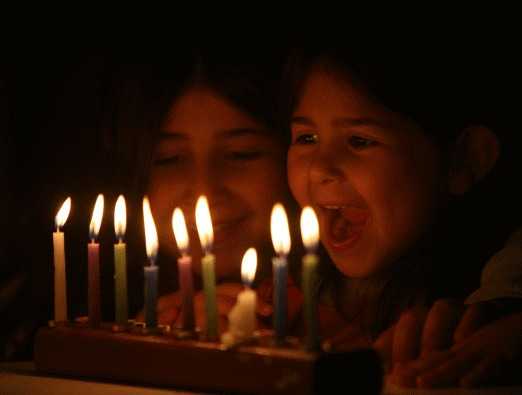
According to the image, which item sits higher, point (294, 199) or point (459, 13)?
point (459, 13)

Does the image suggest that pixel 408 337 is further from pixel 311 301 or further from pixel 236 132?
pixel 236 132

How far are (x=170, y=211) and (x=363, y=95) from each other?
723mm

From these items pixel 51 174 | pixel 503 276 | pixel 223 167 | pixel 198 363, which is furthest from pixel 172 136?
pixel 503 276

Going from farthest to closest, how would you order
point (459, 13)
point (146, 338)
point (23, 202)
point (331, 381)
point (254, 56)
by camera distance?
point (23, 202) < point (254, 56) < point (459, 13) < point (146, 338) < point (331, 381)

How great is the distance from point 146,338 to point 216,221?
2.30 ft

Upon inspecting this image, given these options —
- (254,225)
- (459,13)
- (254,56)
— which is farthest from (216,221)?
(459,13)

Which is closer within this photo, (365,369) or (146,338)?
(365,369)

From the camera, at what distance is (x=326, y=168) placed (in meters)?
2.50

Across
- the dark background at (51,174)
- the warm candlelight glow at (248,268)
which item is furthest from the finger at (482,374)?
the dark background at (51,174)

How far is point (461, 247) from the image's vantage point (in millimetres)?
2525

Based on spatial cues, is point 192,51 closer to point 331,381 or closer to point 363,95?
point 363,95

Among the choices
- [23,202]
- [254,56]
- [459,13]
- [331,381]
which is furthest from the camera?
[23,202]

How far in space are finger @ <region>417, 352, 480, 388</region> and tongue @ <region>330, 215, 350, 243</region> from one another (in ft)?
1.86

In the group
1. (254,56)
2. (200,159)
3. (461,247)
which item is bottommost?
(461,247)
